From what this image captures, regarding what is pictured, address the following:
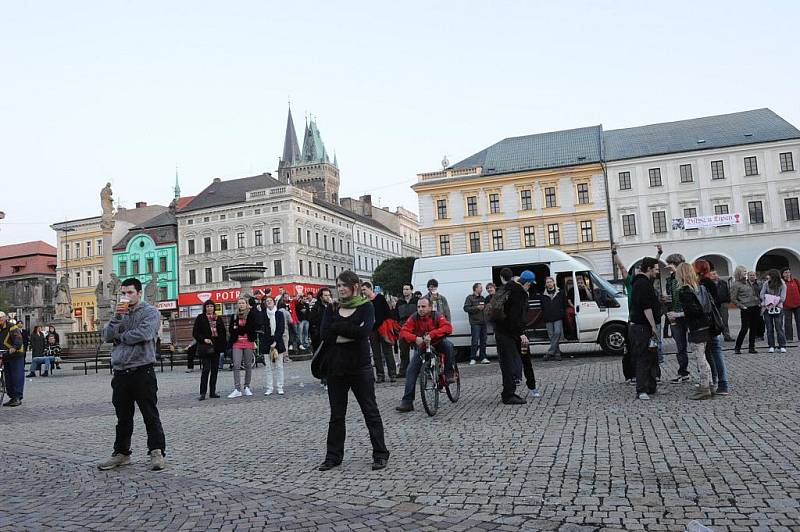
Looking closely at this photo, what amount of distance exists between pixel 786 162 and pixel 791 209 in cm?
355

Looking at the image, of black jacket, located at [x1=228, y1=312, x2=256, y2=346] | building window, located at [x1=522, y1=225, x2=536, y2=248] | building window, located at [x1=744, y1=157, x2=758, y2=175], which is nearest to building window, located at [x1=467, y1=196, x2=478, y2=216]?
building window, located at [x1=522, y1=225, x2=536, y2=248]

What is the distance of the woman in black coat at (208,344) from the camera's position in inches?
492

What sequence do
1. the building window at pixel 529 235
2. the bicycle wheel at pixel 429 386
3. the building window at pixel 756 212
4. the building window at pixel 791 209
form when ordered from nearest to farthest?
the bicycle wheel at pixel 429 386 < the building window at pixel 791 209 < the building window at pixel 756 212 < the building window at pixel 529 235

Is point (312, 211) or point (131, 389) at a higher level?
point (312, 211)

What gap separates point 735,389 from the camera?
941cm

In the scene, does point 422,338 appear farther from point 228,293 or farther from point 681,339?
point 228,293

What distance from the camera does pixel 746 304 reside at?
14.2 m

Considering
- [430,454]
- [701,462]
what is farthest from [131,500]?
[701,462]

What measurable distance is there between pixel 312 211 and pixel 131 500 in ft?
221

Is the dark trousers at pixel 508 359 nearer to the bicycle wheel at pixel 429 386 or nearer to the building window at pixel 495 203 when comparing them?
the bicycle wheel at pixel 429 386

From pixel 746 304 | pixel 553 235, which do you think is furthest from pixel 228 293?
pixel 746 304

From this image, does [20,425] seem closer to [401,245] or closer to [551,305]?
[551,305]

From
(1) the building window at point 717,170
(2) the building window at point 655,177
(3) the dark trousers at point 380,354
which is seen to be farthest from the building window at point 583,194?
(3) the dark trousers at point 380,354

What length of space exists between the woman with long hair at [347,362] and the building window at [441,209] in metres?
50.1
